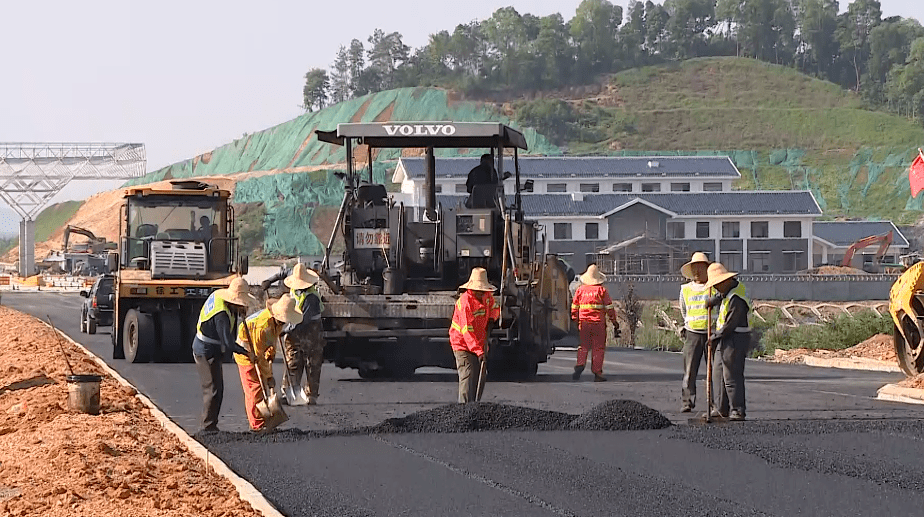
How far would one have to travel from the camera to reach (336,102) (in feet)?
612

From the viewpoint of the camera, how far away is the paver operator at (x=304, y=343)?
612 inches

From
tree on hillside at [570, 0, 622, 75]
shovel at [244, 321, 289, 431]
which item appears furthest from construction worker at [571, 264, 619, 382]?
tree on hillside at [570, 0, 622, 75]

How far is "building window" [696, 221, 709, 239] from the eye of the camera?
7912 cm

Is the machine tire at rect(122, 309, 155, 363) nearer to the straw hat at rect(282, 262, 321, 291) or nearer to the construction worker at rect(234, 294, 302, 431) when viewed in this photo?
the straw hat at rect(282, 262, 321, 291)

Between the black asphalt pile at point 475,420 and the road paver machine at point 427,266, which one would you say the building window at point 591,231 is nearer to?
the road paver machine at point 427,266

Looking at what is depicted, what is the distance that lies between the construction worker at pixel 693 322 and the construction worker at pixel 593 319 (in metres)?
4.19

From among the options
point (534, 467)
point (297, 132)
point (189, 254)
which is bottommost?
point (534, 467)

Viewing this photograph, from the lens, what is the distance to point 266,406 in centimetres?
1227

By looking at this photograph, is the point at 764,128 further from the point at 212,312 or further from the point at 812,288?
the point at 212,312

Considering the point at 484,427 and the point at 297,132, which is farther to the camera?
the point at 297,132

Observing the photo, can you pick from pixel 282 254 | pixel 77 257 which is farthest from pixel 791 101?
pixel 77 257

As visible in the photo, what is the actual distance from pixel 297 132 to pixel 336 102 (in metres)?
16.2

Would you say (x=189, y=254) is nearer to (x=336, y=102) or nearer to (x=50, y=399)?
(x=50, y=399)

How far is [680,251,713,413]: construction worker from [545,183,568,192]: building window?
79223 mm
